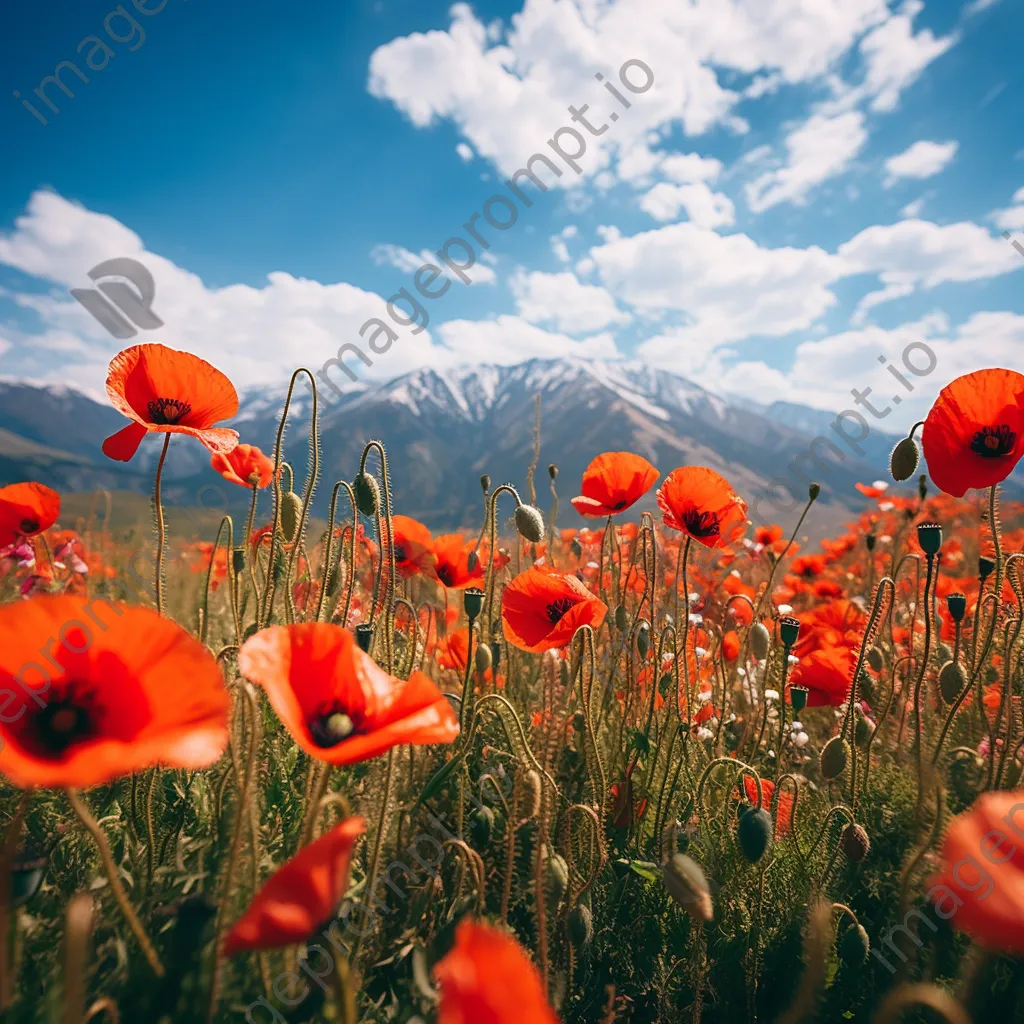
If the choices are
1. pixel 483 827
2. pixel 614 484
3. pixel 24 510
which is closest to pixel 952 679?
pixel 614 484

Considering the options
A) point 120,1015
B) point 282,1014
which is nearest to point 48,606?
point 120,1015

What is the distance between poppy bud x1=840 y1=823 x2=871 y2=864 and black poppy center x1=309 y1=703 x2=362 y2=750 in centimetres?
132

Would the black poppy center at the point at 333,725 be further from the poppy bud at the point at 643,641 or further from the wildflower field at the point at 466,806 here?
the poppy bud at the point at 643,641

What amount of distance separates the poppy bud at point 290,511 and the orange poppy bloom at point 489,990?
1685 mm

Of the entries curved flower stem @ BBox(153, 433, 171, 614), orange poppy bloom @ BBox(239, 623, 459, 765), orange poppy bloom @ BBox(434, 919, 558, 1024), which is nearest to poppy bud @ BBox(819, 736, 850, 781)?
orange poppy bloom @ BBox(239, 623, 459, 765)

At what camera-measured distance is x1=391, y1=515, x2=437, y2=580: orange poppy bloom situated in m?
2.78

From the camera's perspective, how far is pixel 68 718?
3.04 feet

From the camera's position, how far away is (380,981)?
144 cm

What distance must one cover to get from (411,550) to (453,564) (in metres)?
0.21

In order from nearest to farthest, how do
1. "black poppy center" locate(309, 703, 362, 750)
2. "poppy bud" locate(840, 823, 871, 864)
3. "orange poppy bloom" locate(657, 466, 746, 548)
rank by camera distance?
"black poppy center" locate(309, 703, 362, 750) < "poppy bud" locate(840, 823, 871, 864) < "orange poppy bloom" locate(657, 466, 746, 548)

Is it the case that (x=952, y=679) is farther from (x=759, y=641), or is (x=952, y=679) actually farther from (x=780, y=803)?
(x=780, y=803)

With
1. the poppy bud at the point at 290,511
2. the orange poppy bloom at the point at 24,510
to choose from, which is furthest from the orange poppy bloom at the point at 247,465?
the orange poppy bloom at the point at 24,510

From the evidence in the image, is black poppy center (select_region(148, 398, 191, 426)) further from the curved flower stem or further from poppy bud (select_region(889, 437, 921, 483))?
poppy bud (select_region(889, 437, 921, 483))

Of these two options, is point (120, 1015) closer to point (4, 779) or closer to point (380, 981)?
point (380, 981)
